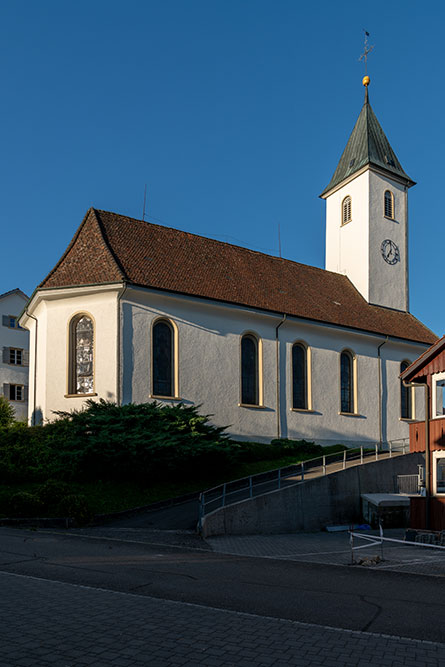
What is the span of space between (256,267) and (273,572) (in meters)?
23.7

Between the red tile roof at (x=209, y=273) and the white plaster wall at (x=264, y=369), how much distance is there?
769mm

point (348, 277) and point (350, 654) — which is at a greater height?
point (348, 277)

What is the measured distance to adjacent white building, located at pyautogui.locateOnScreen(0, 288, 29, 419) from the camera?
152 feet

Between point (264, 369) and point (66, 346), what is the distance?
29.9 feet

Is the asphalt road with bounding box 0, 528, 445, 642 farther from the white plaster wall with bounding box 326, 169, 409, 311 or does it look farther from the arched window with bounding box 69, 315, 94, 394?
the white plaster wall with bounding box 326, 169, 409, 311

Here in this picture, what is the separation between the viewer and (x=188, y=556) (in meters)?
13.0

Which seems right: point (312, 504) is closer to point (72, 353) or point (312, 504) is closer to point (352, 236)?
point (72, 353)

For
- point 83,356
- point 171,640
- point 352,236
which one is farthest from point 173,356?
point 171,640

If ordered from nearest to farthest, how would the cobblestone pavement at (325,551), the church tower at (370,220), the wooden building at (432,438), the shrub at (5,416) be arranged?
the cobblestone pavement at (325,551) → the wooden building at (432,438) → the shrub at (5,416) → the church tower at (370,220)

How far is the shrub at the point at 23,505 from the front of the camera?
17.0 metres

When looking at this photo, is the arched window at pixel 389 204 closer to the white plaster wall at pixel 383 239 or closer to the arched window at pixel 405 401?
the white plaster wall at pixel 383 239

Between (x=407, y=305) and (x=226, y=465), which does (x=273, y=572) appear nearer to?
(x=226, y=465)

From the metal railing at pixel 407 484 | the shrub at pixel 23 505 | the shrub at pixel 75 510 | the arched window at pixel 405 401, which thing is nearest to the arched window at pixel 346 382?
the arched window at pixel 405 401

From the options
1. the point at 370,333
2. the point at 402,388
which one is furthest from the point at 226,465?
the point at 402,388
